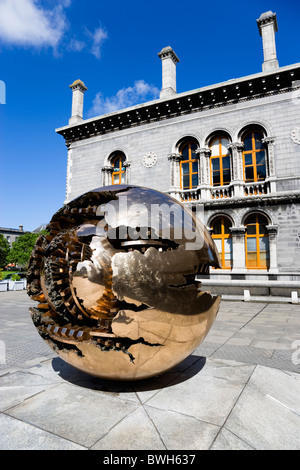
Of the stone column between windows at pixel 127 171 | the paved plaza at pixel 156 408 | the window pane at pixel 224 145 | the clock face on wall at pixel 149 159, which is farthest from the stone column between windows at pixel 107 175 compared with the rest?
the paved plaza at pixel 156 408

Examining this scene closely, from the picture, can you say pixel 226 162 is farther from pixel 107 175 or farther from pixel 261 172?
pixel 107 175

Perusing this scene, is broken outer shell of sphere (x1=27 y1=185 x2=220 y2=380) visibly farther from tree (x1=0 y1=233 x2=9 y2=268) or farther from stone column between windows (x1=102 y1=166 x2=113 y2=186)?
tree (x1=0 y1=233 x2=9 y2=268)

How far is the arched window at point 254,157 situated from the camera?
15.8m

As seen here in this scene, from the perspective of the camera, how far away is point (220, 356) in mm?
4754

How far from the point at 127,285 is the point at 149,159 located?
16.5 meters

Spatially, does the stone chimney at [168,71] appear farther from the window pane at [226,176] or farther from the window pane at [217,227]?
the window pane at [217,227]

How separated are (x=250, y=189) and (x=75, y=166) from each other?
42.1 feet

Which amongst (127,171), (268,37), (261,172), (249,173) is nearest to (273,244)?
(261,172)

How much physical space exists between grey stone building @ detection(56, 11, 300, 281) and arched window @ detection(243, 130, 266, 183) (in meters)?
0.05

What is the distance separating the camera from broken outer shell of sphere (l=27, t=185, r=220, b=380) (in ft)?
8.53

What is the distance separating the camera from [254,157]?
52.4 feet

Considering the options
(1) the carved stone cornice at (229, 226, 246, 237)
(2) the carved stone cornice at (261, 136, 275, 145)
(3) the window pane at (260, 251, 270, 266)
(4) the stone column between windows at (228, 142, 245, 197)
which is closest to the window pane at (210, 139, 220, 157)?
(4) the stone column between windows at (228, 142, 245, 197)

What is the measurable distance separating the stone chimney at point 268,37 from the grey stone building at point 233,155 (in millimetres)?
55

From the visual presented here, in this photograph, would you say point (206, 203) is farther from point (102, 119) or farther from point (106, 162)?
point (102, 119)
